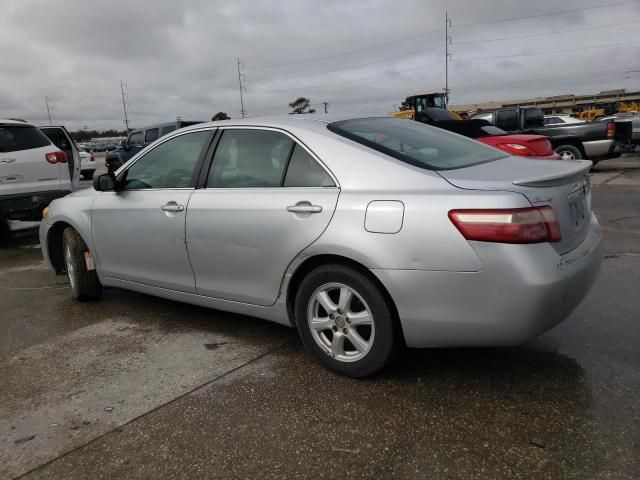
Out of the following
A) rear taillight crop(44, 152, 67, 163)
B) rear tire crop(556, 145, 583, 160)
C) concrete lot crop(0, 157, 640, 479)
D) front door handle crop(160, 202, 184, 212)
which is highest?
rear taillight crop(44, 152, 67, 163)

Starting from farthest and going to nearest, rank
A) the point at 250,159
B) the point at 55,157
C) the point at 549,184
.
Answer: the point at 55,157 < the point at 250,159 < the point at 549,184

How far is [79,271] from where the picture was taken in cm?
457

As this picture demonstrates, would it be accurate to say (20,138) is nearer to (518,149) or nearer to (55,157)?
(55,157)

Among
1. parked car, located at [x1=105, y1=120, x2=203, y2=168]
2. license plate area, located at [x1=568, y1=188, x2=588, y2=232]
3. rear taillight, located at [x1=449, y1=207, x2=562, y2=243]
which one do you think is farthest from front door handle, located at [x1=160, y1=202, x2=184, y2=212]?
parked car, located at [x1=105, y1=120, x2=203, y2=168]

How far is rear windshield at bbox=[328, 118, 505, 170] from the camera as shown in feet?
9.81

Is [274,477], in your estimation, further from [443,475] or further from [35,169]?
[35,169]

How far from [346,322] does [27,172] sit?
6.44 m

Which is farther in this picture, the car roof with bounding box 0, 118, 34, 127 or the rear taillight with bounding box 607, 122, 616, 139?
the rear taillight with bounding box 607, 122, 616, 139

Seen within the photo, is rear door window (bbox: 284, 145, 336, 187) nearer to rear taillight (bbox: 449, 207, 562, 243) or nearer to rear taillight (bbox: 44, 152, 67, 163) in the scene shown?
rear taillight (bbox: 449, 207, 562, 243)

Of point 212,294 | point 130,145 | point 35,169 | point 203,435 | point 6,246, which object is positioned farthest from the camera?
point 130,145

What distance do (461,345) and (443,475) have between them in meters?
0.69

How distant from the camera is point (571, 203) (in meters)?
2.81

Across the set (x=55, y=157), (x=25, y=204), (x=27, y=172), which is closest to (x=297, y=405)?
(x=25, y=204)

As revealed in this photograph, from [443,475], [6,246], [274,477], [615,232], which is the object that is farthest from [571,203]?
[6,246]
